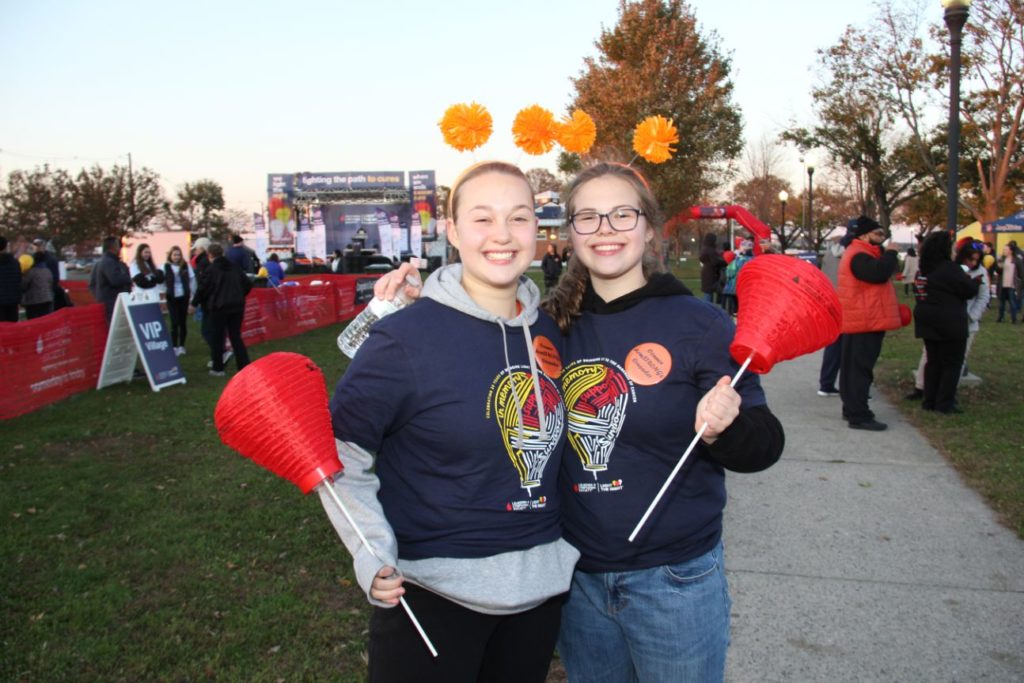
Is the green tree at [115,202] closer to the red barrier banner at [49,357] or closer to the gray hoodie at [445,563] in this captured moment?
the red barrier banner at [49,357]

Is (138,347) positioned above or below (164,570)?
above

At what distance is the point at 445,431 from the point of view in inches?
74.5

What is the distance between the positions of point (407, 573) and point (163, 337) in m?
9.60

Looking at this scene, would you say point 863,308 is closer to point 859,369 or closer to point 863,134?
point 859,369

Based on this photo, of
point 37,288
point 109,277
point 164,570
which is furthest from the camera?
point 37,288

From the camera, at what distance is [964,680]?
319 centimetres

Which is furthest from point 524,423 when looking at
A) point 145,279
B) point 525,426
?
point 145,279

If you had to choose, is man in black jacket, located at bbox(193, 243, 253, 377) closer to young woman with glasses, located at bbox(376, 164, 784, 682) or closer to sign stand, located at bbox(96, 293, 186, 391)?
sign stand, located at bbox(96, 293, 186, 391)

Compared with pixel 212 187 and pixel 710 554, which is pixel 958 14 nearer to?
pixel 710 554

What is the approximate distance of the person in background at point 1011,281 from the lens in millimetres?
16047

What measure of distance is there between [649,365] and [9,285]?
12044mm

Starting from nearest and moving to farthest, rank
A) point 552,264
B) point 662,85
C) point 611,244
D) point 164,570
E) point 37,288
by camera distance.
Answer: point 611,244 → point 164,570 → point 37,288 → point 552,264 → point 662,85

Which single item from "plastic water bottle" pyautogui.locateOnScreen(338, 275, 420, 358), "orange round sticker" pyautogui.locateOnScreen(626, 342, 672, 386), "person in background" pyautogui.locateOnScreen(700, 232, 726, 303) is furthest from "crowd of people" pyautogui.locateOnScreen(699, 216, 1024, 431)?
"person in background" pyautogui.locateOnScreen(700, 232, 726, 303)

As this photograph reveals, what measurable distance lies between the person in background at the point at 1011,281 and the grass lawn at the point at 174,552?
9.43 m
